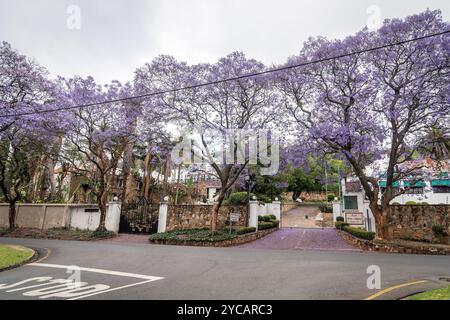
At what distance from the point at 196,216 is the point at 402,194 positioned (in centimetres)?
1377

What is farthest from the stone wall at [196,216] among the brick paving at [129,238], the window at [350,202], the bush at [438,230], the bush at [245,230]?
the window at [350,202]

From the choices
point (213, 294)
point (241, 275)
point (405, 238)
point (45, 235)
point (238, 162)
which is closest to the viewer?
point (213, 294)

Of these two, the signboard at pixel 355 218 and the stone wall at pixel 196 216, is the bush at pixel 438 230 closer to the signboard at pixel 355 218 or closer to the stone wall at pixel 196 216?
the signboard at pixel 355 218

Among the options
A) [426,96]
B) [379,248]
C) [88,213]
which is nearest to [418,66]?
[426,96]

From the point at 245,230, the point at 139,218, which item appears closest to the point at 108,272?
the point at 245,230

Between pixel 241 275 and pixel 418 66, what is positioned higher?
pixel 418 66

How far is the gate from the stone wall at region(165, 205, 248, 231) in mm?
1106

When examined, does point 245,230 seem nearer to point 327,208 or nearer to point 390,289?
point 390,289

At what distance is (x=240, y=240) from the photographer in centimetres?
1609

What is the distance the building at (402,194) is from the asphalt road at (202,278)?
9.98 metres

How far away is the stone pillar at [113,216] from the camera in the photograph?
67.4 ft

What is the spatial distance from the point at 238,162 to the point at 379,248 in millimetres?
8369

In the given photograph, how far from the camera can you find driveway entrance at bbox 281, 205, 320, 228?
27400 millimetres

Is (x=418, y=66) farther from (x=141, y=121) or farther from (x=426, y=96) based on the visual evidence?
(x=141, y=121)
